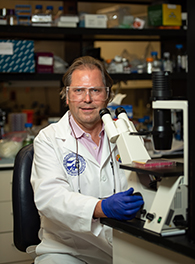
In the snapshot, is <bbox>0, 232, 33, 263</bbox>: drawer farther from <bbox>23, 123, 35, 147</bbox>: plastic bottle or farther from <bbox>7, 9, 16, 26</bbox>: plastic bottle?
<bbox>7, 9, 16, 26</bbox>: plastic bottle

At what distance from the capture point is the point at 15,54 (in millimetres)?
2732

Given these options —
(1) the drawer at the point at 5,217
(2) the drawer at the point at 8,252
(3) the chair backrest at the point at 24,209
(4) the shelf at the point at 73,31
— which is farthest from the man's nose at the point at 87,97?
(4) the shelf at the point at 73,31

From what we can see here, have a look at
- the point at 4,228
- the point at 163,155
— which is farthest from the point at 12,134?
the point at 163,155

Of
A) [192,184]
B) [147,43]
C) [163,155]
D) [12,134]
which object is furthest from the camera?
[147,43]

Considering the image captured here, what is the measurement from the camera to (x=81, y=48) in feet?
10.2

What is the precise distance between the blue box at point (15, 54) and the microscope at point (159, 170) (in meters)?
1.70

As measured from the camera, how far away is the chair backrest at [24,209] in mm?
1644

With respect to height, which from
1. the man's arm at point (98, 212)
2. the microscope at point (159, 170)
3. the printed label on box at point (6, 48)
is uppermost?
the printed label on box at point (6, 48)

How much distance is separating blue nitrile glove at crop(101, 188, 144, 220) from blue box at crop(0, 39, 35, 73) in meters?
1.84

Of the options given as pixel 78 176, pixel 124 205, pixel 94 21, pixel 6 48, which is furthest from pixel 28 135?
pixel 124 205

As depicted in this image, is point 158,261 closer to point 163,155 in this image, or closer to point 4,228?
point 4,228

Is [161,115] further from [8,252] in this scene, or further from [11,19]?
[11,19]

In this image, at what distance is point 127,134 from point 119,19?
2.11 metres

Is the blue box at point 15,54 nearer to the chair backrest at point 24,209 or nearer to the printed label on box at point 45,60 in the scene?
the printed label on box at point 45,60
